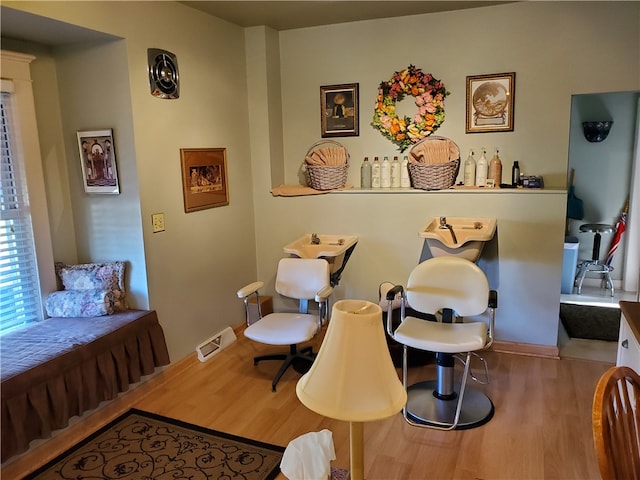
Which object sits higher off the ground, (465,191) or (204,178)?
(204,178)

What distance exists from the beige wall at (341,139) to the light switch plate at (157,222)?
39 millimetres

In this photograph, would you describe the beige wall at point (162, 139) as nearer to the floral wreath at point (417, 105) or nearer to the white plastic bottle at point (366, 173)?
the white plastic bottle at point (366, 173)

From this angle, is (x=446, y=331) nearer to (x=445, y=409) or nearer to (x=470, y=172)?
(x=445, y=409)

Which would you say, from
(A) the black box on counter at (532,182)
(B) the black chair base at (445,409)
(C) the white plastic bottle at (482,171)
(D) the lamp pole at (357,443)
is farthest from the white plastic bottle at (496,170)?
(D) the lamp pole at (357,443)

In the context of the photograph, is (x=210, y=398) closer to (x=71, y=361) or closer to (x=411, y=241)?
(x=71, y=361)

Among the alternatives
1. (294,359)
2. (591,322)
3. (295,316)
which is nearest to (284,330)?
(295,316)

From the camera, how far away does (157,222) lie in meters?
3.13

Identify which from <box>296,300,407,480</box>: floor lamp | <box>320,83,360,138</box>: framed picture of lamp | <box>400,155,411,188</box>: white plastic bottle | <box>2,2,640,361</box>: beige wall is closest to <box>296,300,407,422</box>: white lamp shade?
<box>296,300,407,480</box>: floor lamp

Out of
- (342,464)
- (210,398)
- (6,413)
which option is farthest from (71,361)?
(342,464)

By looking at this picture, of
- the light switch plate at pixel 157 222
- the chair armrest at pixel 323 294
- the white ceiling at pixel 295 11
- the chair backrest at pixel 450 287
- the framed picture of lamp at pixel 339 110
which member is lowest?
the chair armrest at pixel 323 294

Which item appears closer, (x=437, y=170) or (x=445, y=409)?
(x=445, y=409)

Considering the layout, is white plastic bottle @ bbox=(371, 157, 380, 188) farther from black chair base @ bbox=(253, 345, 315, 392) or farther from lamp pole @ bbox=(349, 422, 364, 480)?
lamp pole @ bbox=(349, 422, 364, 480)

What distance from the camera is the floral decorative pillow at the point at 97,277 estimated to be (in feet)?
9.93

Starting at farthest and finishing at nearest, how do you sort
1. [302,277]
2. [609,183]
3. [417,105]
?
[609,183] → [417,105] → [302,277]
